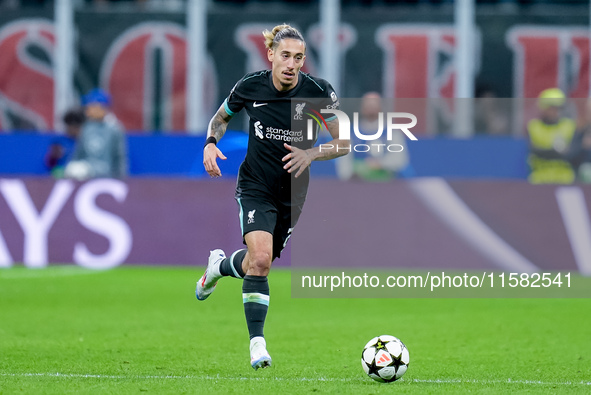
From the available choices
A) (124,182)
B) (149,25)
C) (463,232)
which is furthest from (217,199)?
(149,25)

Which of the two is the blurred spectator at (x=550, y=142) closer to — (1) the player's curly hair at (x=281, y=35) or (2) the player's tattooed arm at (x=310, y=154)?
(2) the player's tattooed arm at (x=310, y=154)

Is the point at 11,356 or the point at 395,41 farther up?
the point at 395,41

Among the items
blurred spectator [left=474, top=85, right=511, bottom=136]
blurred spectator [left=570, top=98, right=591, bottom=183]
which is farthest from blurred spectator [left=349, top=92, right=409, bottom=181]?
blurred spectator [left=570, top=98, right=591, bottom=183]

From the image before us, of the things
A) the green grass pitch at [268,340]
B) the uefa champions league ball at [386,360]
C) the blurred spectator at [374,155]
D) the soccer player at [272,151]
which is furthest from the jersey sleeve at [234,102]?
the blurred spectator at [374,155]

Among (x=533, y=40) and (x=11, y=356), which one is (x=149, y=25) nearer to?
(x=533, y=40)

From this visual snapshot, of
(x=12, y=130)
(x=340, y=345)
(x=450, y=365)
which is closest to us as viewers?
(x=450, y=365)

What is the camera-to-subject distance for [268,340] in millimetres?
8719

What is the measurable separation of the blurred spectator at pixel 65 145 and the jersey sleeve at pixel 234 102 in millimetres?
8135

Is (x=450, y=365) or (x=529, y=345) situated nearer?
(x=450, y=365)

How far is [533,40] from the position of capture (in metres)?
17.5

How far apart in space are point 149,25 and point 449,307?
27.4 ft

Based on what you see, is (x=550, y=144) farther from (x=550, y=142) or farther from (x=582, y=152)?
(x=582, y=152)

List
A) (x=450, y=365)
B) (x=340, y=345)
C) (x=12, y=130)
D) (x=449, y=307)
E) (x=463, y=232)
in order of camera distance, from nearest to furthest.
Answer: (x=450, y=365), (x=340, y=345), (x=449, y=307), (x=463, y=232), (x=12, y=130)

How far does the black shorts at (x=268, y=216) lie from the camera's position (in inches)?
285
